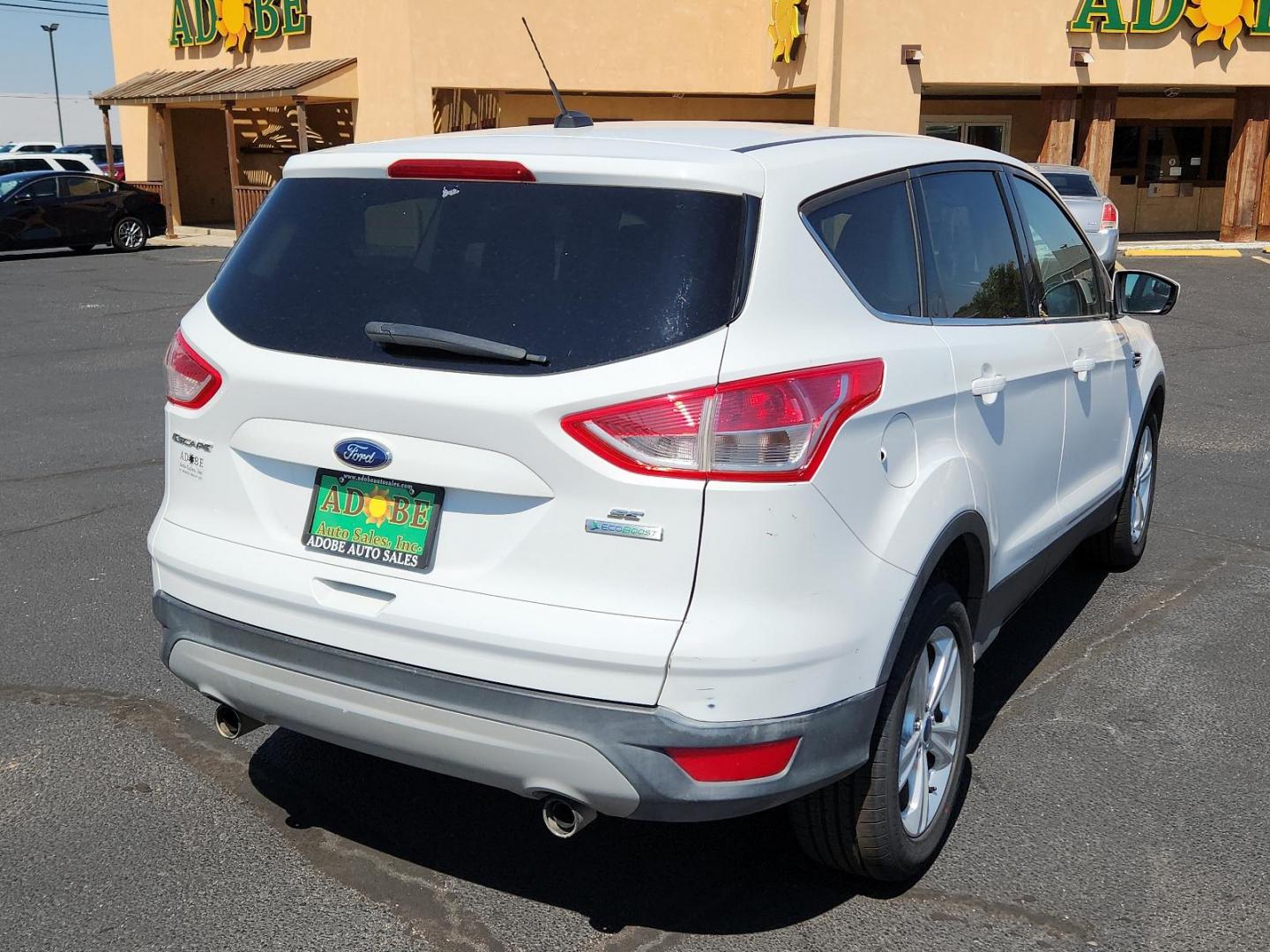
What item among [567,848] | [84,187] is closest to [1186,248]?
[84,187]

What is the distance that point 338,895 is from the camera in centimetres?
337

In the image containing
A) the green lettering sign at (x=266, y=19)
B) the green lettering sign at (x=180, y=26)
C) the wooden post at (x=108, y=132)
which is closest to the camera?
the green lettering sign at (x=266, y=19)

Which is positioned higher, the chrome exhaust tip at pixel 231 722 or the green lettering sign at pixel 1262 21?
the green lettering sign at pixel 1262 21

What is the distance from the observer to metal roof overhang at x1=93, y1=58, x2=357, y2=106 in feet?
82.9

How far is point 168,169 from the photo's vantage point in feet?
97.6

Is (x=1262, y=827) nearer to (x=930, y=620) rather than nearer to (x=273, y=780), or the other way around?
(x=930, y=620)

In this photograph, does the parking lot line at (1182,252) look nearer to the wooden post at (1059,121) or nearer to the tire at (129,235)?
the wooden post at (1059,121)

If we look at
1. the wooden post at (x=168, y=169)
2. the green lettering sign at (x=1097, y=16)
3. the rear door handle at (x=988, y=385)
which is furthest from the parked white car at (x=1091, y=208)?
the wooden post at (x=168, y=169)

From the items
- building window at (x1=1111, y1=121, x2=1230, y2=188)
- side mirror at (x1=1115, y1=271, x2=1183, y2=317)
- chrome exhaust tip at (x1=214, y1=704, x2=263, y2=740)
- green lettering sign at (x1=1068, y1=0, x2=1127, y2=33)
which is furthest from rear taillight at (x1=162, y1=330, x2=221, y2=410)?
building window at (x1=1111, y1=121, x2=1230, y2=188)

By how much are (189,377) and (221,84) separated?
1045 inches

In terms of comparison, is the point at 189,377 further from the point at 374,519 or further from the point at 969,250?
the point at 969,250

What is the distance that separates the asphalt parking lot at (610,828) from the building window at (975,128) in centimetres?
2324

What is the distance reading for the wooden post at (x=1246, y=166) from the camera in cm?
2503

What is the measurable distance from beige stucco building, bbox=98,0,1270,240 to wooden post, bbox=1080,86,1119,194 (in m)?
0.04
